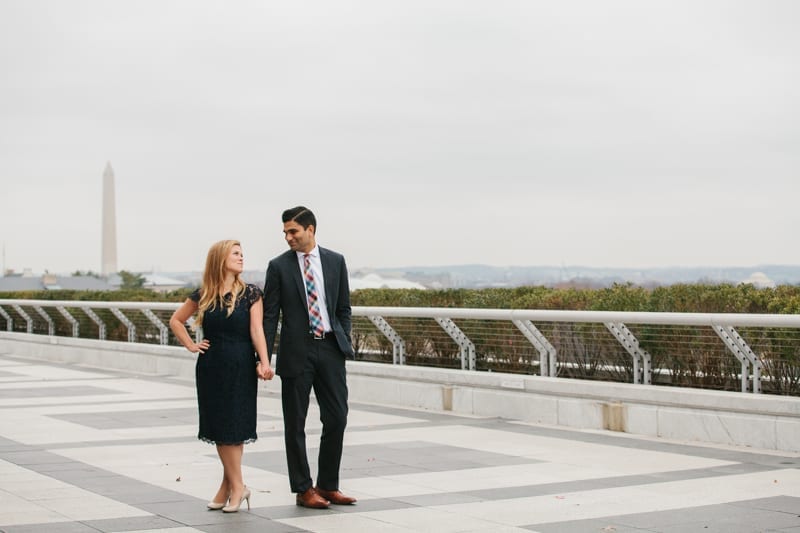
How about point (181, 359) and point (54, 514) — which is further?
point (181, 359)

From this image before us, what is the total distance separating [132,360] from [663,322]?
11.9m

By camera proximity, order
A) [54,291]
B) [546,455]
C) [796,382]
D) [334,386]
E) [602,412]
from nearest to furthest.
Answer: [334,386]
[546,455]
[796,382]
[602,412]
[54,291]

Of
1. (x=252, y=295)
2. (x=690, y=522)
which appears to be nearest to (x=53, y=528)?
(x=252, y=295)

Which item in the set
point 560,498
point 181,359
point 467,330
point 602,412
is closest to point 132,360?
point 181,359

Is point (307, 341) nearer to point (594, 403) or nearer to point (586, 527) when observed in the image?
point (586, 527)

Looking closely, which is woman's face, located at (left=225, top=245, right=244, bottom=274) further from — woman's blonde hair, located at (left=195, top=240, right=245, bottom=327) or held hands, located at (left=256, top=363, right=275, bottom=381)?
held hands, located at (left=256, top=363, right=275, bottom=381)

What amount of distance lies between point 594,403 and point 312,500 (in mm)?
4826

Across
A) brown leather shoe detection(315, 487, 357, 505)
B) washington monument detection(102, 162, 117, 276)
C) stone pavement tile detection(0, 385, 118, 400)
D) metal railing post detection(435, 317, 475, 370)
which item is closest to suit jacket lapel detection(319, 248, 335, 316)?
brown leather shoe detection(315, 487, 357, 505)

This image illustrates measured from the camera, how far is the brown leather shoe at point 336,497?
811 cm

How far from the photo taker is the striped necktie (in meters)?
8.25

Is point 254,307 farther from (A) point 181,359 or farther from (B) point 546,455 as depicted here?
(A) point 181,359

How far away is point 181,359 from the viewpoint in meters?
20.0

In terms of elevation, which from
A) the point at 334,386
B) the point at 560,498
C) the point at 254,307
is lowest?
the point at 560,498

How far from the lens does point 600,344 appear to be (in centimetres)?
1341
